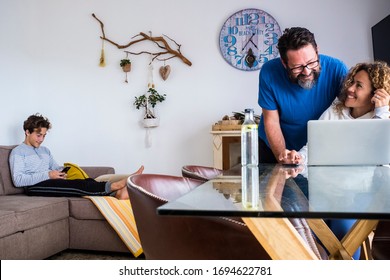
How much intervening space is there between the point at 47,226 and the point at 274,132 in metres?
1.66

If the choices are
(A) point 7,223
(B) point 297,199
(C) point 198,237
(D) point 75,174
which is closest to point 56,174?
(D) point 75,174

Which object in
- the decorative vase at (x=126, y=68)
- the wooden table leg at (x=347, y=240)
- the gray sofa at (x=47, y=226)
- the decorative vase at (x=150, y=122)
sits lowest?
the gray sofa at (x=47, y=226)

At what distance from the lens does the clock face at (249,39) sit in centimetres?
423

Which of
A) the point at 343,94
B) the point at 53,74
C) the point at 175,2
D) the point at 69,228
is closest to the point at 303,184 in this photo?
the point at 343,94

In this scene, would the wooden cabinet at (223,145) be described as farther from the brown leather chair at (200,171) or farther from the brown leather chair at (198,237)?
the brown leather chair at (198,237)

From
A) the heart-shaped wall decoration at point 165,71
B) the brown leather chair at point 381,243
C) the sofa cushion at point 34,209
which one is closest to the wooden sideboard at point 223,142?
the heart-shaped wall decoration at point 165,71

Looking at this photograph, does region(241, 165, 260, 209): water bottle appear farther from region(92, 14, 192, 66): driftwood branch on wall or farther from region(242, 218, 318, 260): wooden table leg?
region(92, 14, 192, 66): driftwood branch on wall

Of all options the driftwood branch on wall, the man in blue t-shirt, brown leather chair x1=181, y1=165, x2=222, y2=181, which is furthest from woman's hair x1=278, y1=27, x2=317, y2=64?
the driftwood branch on wall

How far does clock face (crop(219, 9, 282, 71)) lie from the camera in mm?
4227

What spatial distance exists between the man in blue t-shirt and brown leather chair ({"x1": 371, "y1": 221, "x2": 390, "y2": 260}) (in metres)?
0.68

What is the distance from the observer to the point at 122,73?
4.55 m

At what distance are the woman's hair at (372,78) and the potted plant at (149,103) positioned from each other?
2475 mm

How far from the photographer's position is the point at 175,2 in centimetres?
443
